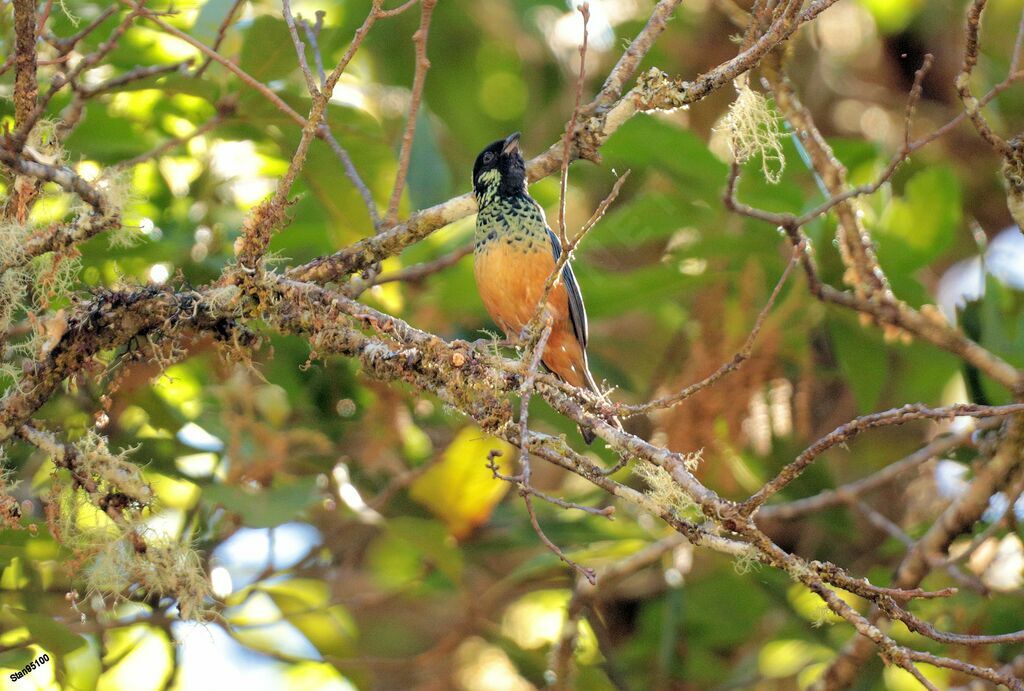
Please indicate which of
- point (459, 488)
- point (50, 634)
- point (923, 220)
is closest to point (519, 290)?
point (459, 488)

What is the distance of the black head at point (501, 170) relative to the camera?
4457 mm

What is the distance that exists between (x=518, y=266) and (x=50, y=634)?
1955 mm

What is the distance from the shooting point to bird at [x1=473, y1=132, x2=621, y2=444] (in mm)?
4078

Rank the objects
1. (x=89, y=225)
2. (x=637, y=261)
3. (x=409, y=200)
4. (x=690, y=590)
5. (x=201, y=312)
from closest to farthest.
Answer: (x=89, y=225)
(x=201, y=312)
(x=409, y=200)
(x=690, y=590)
(x=637, y=261)

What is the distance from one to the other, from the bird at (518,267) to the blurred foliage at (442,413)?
5.9 inches

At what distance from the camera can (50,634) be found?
3188 mm

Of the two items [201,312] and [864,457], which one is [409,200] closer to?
[201,312]

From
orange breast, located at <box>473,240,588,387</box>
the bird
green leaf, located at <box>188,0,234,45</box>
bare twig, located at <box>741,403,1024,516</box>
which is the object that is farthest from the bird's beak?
bare twig, located at <box>741,403,1024,516</box>

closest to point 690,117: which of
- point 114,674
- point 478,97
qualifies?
point 478,97

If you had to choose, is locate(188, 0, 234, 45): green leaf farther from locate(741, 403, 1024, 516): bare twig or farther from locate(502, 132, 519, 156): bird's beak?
locate(741, 403, 1024, 516): bare twig

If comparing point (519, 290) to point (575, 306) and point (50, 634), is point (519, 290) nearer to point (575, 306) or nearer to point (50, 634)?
point (575, 306)

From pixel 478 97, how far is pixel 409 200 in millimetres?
2113

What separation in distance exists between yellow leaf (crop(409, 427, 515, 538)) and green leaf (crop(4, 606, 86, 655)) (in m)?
1.82

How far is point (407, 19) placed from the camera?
20.6 feet
